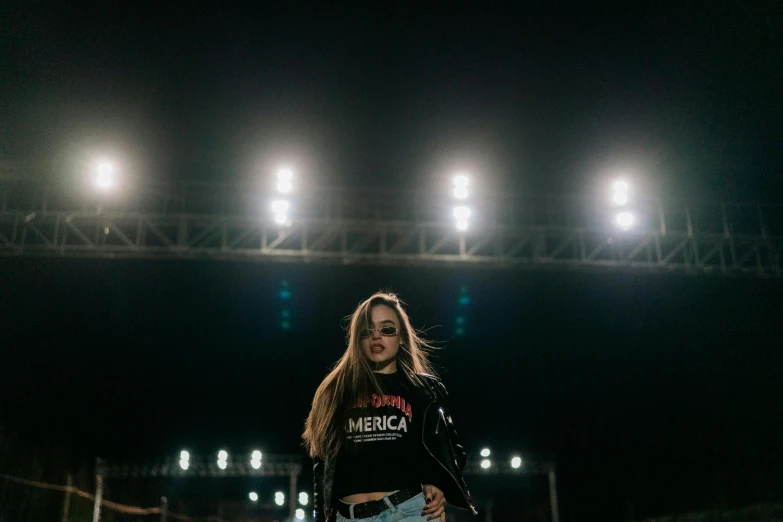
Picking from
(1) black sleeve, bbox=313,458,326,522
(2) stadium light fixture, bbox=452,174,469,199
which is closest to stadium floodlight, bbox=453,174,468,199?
(2) stadium light fixture, bbox=452,174,469,199

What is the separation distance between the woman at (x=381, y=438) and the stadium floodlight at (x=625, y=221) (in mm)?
12227

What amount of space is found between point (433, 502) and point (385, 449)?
285 mm

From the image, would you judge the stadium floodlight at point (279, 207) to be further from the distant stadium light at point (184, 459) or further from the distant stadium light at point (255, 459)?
the distant stadium light at point (255, 459)

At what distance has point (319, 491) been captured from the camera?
337cm

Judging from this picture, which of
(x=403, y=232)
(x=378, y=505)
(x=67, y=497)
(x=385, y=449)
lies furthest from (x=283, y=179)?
(x=378, y=505)

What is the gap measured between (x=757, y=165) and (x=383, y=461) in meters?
13.2

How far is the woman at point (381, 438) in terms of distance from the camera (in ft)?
10.5

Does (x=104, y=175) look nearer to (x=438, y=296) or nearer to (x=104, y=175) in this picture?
(x=104, y=175)

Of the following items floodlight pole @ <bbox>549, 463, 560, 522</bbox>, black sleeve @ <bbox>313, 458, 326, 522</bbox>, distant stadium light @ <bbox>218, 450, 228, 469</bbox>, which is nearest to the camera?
black sleeve @ <bbox>313, 458, 326, 522</bbox>

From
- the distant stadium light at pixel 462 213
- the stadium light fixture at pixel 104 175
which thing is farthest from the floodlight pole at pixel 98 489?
the distant stadium light at pixel 462 213

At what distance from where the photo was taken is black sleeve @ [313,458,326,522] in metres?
3.34

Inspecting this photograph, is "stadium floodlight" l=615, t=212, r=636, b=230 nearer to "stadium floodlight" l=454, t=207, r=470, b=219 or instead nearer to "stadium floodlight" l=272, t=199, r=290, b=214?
"stadium floodlight" l=454, t=207, r=470, b=219

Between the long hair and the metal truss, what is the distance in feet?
36.4

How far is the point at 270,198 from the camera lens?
570 inches
